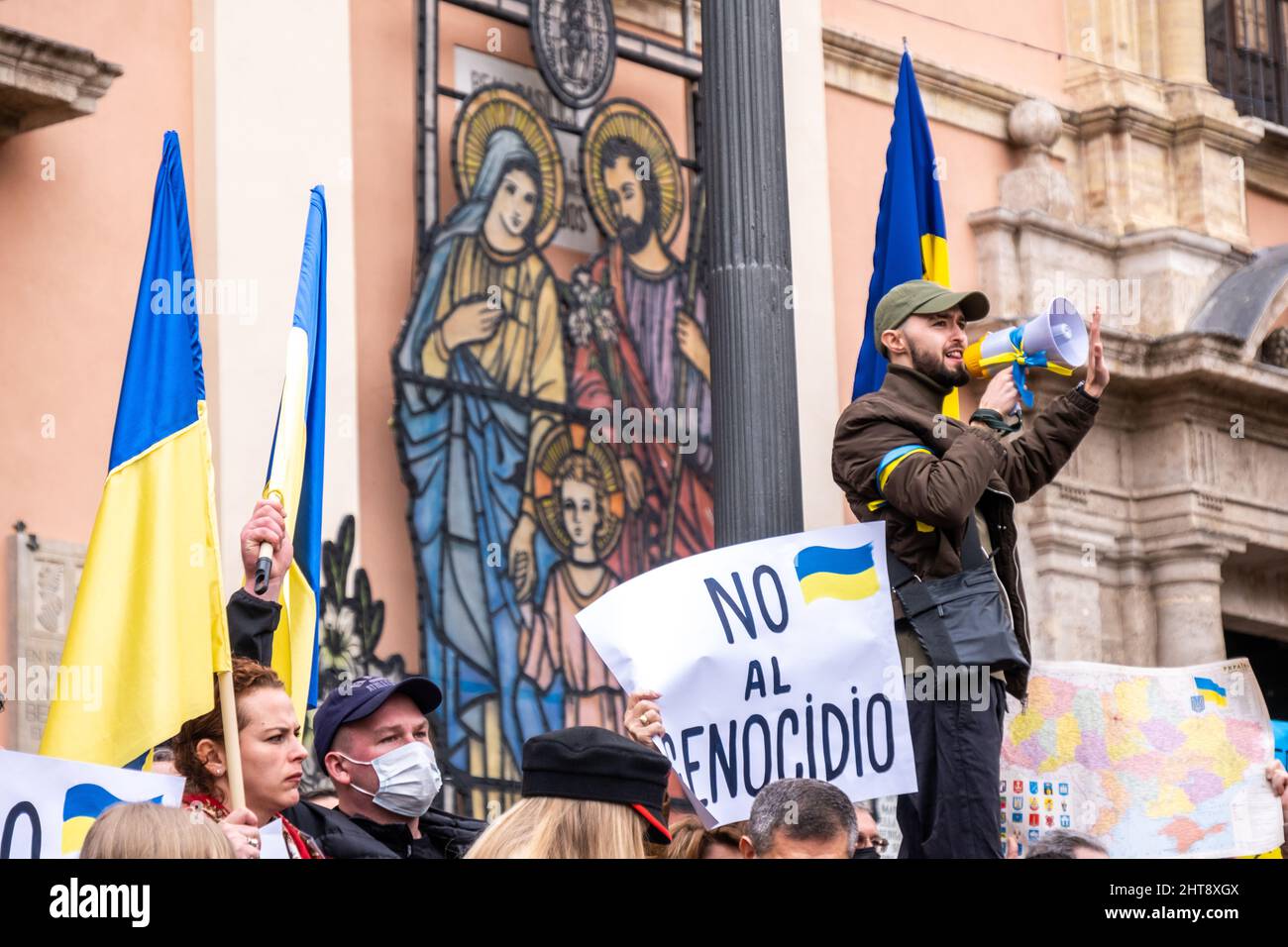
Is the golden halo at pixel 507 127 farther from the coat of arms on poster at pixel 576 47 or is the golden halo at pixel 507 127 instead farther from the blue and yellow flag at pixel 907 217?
the blue and yellow flag at pixel 907 217

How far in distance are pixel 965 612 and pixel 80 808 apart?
2234 mm

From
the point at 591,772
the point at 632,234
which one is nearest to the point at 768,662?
the point at 591,772

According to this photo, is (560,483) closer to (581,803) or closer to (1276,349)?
(1276,349)

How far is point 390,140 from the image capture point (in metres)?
10.6

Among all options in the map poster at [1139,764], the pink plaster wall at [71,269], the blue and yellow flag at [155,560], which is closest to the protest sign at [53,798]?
the blue and yellow flag at [155,560]

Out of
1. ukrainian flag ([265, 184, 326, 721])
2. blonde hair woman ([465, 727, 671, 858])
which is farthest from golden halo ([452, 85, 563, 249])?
blonde hair woman ([465, 727, 671, 858])

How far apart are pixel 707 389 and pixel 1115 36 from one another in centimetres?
414

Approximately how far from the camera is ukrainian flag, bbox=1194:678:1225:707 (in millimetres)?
6711

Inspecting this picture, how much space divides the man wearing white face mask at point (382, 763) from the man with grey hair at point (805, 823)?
961 mm

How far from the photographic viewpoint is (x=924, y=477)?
234 inches

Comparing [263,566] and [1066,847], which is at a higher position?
[263,566]

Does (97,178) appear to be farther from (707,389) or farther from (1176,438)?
(1176,438)

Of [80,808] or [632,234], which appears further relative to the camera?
[632,234]

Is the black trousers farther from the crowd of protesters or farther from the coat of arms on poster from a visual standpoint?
the coat of arms on poster
